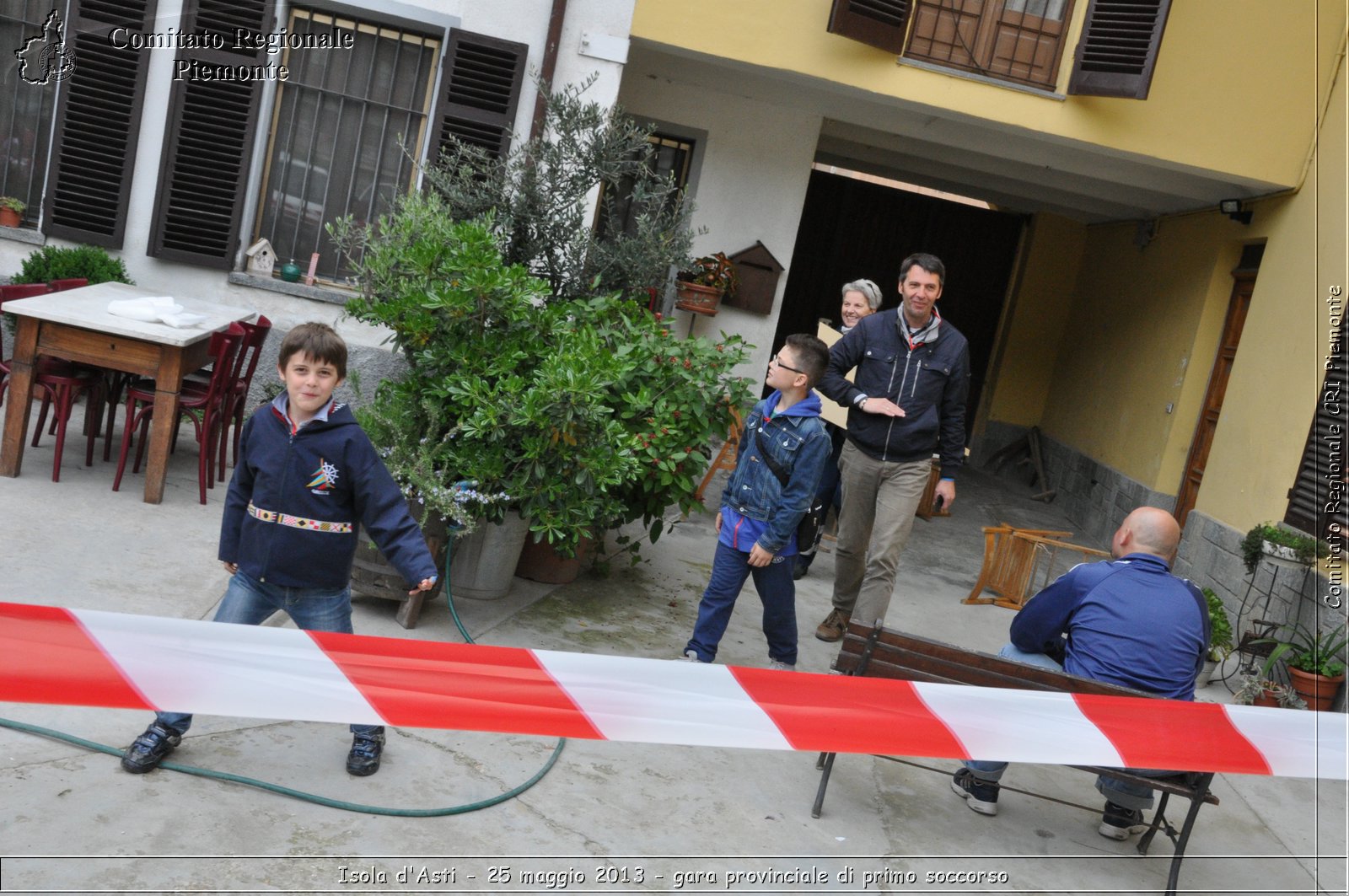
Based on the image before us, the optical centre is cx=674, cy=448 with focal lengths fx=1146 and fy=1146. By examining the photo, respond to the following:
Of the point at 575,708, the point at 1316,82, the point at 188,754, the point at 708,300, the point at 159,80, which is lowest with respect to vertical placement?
the point at 188,754

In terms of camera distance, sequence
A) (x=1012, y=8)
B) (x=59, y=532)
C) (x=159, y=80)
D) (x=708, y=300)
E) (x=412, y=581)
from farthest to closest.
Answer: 1. (x=708, y=300)
2. (x=1012, y=8)
3. (x=159, y=80)
4. (x=59, y=532)
5. (x=412, y=581)

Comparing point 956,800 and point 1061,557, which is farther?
point 1061,557

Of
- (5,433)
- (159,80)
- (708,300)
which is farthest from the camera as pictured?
(708,300)

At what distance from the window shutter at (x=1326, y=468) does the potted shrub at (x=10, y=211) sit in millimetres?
8926

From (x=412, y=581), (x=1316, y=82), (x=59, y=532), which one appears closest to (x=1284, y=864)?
(x=412, y=581)

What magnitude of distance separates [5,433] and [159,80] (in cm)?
315

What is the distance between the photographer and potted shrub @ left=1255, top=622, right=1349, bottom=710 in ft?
21.5

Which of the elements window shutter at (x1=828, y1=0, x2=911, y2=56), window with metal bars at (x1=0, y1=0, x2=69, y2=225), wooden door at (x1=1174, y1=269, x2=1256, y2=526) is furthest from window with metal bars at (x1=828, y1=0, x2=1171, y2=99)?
window with metal bars at (x1=0, y1=0, x2=69, y2=225)

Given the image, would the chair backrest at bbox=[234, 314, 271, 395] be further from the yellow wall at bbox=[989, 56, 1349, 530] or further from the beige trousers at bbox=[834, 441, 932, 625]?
the yellow wall at bbox=[989, 56, 1349, 530]

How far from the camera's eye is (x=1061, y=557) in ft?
33.6

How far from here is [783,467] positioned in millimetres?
4914

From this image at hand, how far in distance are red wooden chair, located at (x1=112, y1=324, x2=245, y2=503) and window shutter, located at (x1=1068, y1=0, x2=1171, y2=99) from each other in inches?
244

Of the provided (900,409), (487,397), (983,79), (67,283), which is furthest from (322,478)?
(983,79)

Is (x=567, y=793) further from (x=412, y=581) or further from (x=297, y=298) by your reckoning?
(x=297, y=298)
